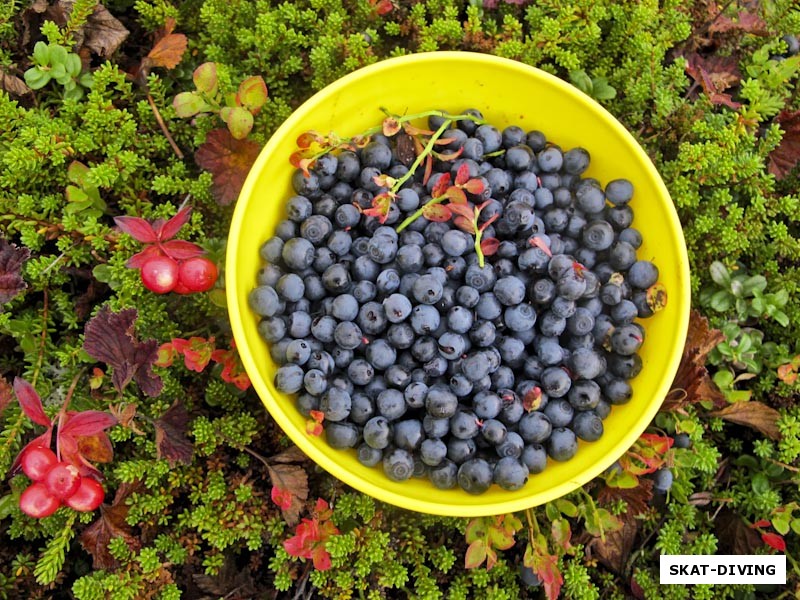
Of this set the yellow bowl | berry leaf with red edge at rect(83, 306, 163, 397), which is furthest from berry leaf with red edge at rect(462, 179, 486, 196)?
berry leaf with red edge at rect(83, 306, 163, 397)

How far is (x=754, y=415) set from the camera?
1.80m

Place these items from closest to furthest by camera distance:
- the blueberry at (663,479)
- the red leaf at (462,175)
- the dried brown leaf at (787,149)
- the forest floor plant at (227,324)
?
the red leaf at (462,175), the forest floor plant at (227,324), the blueberry at (663,479), the dried brown leaf at (787,149)

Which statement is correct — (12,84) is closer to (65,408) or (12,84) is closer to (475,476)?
(65,408)

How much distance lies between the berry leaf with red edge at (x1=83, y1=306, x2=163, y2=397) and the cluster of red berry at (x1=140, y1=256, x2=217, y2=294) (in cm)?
10

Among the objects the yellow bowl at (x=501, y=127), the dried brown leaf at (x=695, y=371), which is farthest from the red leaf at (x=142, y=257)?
the dried brown leaf at (x=695, y=371)

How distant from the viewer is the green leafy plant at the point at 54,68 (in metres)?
1.72

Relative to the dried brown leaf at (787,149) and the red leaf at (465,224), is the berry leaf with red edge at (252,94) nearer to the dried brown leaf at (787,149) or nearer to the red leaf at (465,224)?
the red leaf at (465,224)

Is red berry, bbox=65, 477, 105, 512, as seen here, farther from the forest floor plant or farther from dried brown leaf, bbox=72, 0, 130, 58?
dried brown leaf, bbox=72, 0, 130, 58

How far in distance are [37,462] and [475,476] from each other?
34.0 inches

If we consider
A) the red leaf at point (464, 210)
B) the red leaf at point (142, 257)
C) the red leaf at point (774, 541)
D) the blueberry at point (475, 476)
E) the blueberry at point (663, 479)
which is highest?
the red leaf at point (464, 210)

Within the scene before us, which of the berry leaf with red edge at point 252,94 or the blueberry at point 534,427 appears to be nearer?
the blueberry at point 534,427

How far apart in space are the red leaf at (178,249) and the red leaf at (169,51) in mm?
491

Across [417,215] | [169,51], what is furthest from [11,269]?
[417,215]

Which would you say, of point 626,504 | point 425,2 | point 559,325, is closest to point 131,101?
point 425,2
